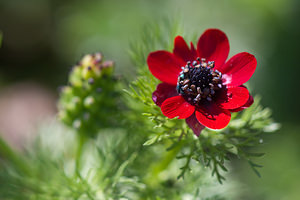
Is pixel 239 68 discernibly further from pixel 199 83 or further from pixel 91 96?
pixel 91 96

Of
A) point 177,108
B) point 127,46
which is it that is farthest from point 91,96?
point 127,46

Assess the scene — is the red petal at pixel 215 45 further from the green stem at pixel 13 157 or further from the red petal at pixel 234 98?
the green stem at pixel 13 157

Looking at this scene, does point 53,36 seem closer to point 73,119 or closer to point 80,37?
point 80,37

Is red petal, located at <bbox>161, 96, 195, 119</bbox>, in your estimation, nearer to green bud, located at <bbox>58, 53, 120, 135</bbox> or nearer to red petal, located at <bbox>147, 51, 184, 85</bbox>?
red petal, located at <bbox>147, 51, 184, 85</bbox>

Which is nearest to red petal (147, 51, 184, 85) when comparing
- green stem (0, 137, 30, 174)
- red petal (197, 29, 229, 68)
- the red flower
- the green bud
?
the red flower

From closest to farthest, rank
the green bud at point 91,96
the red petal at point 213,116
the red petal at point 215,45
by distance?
the red petal at point 213,116 → the red petal at point 215,45 → the green bud at point 91,96

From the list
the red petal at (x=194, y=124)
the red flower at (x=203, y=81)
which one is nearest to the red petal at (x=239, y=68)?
the red flower at (x=203, y=81)

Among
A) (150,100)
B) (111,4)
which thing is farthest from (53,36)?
(150,100)
